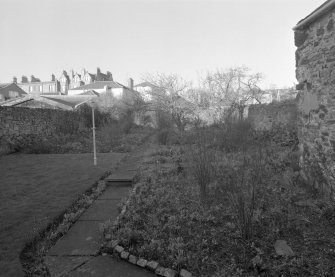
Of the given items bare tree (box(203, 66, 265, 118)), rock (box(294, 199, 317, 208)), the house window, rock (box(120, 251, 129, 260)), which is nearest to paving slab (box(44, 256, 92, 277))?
rock (box(120, 251, 129, 260))

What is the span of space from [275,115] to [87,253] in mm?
10889

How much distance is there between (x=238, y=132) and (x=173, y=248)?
5181 mm

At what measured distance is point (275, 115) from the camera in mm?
11953

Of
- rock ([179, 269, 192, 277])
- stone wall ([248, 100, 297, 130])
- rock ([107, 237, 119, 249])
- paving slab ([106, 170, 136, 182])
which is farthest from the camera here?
stone wall ([248, 100, 297, 130])

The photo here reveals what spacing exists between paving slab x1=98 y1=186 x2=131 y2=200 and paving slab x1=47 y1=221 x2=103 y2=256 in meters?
1.16

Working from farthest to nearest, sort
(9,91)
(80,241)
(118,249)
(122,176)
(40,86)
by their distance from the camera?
(40,86)
(9,91)
(122,176)
(80,241)
(118,249)

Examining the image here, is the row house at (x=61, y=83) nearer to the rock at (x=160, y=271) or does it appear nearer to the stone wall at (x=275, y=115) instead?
the stone wall at (x=275, y=115)

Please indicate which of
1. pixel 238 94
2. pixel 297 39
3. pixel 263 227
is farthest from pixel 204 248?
pixel 238 94

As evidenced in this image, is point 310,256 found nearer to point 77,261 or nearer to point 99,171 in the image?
point 77,261

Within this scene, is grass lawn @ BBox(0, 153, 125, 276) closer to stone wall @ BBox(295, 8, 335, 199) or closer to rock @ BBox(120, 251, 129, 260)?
rock @ BBox(120, 251, 129, 260)

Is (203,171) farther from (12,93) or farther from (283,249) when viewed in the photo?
(12,93)

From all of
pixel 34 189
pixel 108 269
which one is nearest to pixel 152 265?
pixel 108 269

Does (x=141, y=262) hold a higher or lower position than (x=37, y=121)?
lower

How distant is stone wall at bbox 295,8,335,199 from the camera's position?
164 inches
